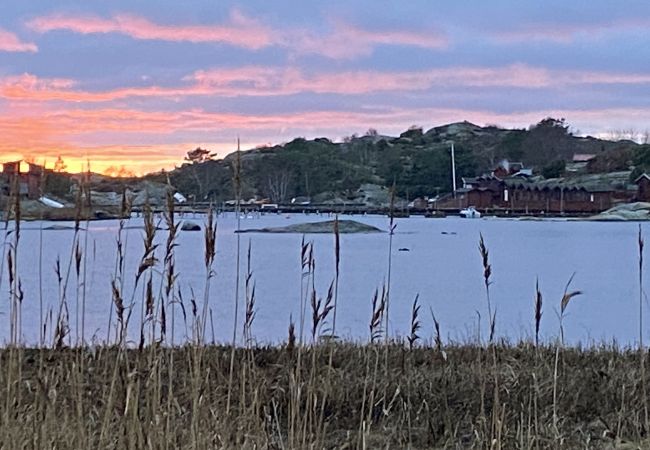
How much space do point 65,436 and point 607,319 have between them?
13.4 meters

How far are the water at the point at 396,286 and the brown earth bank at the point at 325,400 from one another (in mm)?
545

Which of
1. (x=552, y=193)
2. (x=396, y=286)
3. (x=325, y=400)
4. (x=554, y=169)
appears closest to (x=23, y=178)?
(x=325, y=400)

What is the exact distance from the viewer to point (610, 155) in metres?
117

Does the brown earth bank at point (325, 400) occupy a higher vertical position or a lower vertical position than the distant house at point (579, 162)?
lower

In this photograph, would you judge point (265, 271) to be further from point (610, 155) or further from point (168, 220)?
point (610, 155)

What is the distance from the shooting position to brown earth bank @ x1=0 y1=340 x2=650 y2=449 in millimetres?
3701

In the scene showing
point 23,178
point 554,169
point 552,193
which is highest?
point 554,169

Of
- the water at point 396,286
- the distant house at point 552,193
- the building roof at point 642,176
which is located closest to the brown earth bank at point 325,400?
the water at point 396,286

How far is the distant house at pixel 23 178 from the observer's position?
3559 mm

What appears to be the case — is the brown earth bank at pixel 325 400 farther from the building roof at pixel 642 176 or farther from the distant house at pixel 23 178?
the building roof at pixel 642 176

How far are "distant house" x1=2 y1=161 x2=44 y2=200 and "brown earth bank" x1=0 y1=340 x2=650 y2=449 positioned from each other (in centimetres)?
72

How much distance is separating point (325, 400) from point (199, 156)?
485cm

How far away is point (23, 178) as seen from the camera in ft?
12.8

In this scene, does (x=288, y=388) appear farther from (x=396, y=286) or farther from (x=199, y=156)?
(x=396, y=286)
